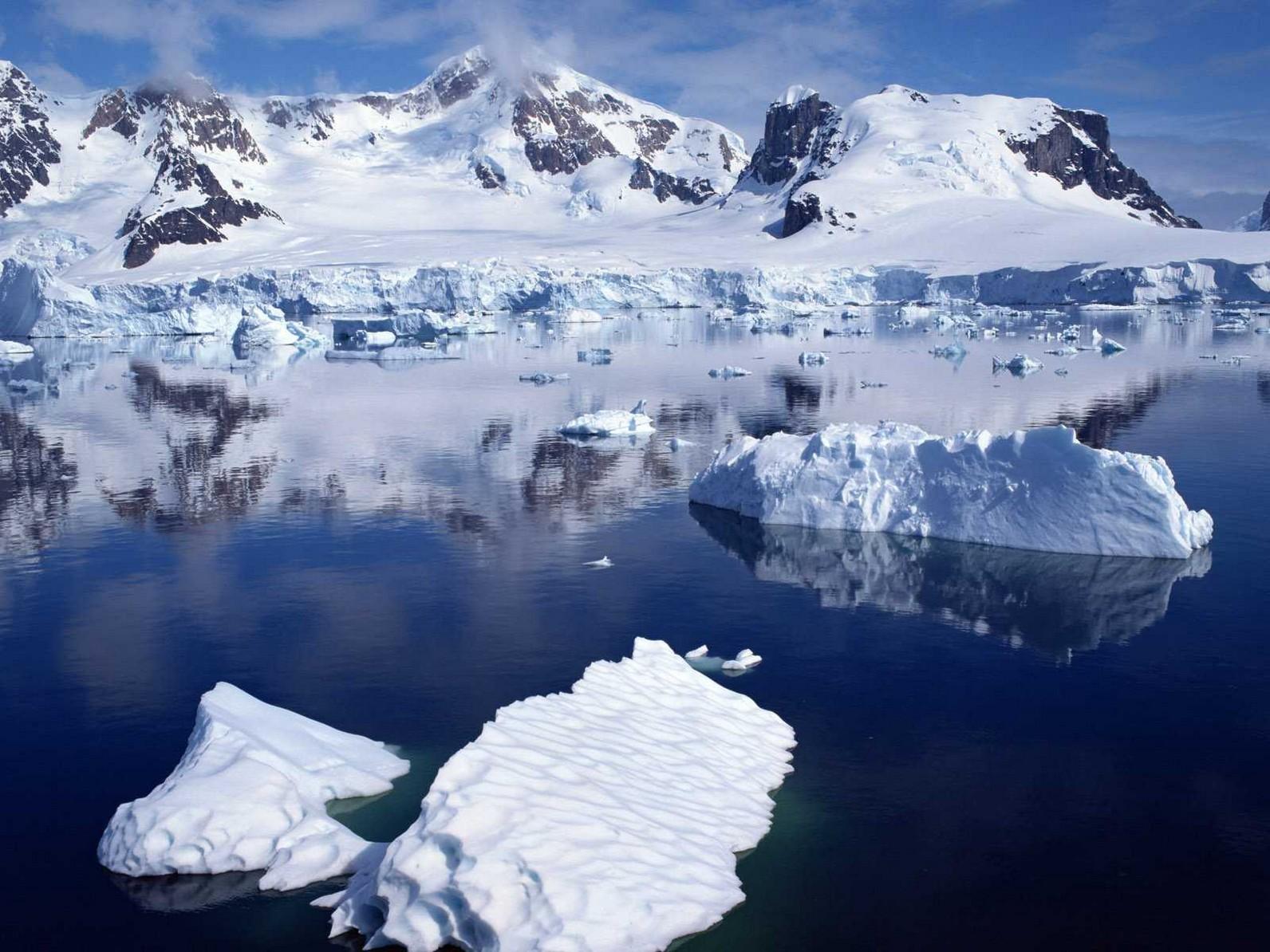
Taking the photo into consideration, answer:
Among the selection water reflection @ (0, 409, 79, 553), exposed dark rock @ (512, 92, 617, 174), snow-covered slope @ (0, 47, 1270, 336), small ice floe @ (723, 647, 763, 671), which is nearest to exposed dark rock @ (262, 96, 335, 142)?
snow-covered slope @ (0, 47, 1270, 336)

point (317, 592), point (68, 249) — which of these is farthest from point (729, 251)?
point (317, 592)

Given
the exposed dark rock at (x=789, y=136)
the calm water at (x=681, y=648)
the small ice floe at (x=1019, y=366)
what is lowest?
the calm water at (x=681, y=648)

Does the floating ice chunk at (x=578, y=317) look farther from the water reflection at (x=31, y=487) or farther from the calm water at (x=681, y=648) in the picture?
the calm water at (x=681, y=648)

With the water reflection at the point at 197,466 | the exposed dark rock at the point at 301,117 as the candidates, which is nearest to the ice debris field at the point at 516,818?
the water reflection at the point at 197,466

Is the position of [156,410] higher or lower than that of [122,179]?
lower

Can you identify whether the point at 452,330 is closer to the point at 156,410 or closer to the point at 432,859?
the point at 156,410

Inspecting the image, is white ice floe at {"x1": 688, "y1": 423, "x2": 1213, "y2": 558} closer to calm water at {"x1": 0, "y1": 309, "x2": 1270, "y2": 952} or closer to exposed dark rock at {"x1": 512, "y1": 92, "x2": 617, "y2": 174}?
calm water at {"x1": 0, "y1": 309, "x2": 1270, "y2": 952}
